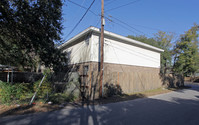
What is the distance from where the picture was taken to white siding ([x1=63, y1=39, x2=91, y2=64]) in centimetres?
1170

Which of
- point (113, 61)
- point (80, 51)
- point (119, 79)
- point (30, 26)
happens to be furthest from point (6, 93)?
point (113, 61)

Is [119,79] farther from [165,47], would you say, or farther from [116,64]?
[165,47]

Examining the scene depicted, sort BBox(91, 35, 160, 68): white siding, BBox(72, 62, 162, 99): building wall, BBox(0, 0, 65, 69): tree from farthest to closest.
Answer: BBox(91, 35, 160, 68): white siding
BBox(72, 62, 162, 99): building wall
BBox(0, 0, 65, 69): tree

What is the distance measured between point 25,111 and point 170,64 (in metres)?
32.5

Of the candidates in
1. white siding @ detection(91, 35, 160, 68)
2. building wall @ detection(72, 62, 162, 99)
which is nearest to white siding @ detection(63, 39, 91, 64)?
building wall @ detection(72, 62, 162, 99)

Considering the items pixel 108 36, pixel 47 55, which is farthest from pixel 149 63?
pixel 47 55

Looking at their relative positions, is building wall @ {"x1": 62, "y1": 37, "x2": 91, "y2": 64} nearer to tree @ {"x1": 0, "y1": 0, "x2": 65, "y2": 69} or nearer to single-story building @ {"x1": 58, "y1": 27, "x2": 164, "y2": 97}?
single-story building @ {"x1": 58, "y1": 27, "x2": 164, "y2": 97}

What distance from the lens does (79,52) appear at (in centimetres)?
1314

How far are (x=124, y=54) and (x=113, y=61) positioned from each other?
194 cm

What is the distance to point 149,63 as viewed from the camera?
16.7m

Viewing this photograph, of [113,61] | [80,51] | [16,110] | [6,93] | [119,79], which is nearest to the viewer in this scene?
[16,110]

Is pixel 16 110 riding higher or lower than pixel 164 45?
lower

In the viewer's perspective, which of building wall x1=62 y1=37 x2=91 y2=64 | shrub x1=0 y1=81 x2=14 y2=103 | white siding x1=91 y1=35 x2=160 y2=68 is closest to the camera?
shrub x1=0 y1=81 x2=14 y2=103

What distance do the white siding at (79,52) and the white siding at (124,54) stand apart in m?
0.84
